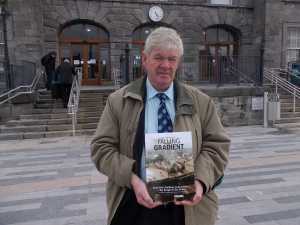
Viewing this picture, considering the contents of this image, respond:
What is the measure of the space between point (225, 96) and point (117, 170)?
11.7 metres

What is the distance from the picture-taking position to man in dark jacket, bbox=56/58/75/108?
12477mm

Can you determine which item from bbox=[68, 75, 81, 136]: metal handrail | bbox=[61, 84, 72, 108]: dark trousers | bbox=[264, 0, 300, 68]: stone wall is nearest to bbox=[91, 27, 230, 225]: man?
bbox=[68, 75, 81, 136]: metal handrail

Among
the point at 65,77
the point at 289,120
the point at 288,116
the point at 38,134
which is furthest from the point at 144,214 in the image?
the point at 288,116

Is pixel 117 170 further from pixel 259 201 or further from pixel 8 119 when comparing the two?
pixel 8 119

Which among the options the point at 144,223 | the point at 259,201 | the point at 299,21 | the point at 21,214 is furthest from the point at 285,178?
the point at 299,21

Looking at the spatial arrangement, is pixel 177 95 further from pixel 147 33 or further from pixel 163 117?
pixel 147 33

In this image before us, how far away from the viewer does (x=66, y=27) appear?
17125mm

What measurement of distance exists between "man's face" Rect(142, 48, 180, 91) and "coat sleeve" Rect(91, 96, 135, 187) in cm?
29

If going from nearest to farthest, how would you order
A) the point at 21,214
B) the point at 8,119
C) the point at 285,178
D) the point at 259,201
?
the point at 21,214 < the point at 259,201 < the point at 285,178 < the point at 8,119

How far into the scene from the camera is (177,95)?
6.98 feet

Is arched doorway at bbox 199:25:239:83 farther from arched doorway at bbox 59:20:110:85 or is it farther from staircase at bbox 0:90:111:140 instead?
staircase at bbox 0:90:111:140

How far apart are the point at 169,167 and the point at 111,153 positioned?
1.21 feet

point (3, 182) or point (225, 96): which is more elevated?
point (225, 96)

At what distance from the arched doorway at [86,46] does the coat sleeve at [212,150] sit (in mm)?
15454
